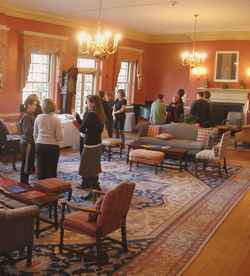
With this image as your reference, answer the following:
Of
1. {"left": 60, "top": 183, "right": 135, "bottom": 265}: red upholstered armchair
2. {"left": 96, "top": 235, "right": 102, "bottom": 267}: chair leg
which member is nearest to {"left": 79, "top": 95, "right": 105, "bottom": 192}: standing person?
{"left": 60, "top": 183, "right": 135, "bottom": 265}: red upholstered armchair

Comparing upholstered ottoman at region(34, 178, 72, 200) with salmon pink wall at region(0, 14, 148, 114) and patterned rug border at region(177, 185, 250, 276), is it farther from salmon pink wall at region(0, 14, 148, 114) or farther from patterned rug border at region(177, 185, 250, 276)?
salmon pink wall at region(0, 14, 148, 114)

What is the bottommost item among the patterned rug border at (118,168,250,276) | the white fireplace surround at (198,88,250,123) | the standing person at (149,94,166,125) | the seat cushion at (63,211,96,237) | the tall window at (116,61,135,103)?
the patterned rug border at (118,168,250,276)

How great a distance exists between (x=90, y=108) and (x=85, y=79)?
262 inches

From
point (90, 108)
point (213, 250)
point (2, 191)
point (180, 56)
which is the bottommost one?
point (213, 250)

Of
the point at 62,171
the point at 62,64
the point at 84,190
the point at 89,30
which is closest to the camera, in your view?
the point at 84,190

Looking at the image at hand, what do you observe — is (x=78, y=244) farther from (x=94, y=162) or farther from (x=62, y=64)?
(x=62, y=64)

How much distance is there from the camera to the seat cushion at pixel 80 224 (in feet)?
13.5

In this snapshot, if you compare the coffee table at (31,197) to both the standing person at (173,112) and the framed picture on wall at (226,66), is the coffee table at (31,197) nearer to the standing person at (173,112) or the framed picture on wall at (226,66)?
the standing person at (173,112)

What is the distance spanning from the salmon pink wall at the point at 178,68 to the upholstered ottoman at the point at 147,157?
6480 millimetres

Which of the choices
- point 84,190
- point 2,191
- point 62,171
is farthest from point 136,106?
point 2,191

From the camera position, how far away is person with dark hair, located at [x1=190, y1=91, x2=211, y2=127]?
32.7ft

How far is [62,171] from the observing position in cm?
795

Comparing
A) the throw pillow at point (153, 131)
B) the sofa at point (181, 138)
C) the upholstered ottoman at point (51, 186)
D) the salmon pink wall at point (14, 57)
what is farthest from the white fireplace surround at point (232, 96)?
the upholstered ottoman at point (51, 186)

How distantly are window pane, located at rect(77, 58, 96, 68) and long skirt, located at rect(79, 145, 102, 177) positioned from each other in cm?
634
